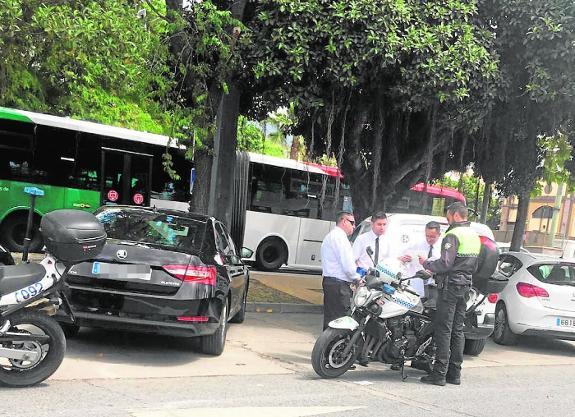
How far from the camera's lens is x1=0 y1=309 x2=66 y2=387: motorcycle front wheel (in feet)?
16.1

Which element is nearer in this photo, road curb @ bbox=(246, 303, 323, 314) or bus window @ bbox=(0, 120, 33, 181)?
road curb @ bbox=(246, 303, 323, 314)

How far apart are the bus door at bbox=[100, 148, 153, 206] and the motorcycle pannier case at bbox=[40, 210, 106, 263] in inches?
397

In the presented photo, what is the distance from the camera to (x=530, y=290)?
9617mm

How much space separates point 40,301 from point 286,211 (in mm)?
13647

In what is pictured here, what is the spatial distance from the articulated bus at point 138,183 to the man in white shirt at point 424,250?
452 centimetres

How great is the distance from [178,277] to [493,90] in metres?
6.05

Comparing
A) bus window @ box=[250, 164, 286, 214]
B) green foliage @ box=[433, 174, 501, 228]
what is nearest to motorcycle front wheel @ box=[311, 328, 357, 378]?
green foliage @ box=[433, 174, 501, 228]

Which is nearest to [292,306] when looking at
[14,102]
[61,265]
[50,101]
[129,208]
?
[129,208]

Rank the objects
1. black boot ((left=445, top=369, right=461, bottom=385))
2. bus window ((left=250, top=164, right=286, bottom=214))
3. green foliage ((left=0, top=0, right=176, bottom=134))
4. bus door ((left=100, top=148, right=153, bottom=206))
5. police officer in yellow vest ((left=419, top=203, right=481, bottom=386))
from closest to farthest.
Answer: police officer in yellow vest ((left=419, top=203, right=481, bottom=386)), black boot ((left=445, top=369, right=461, bottom=385)), green foliage ((left=0, top=0, right=176, bottom=134)), bus door ((left=100, top=148, right=153, bottom=206)), bus window ((left=250, top=164, right=286, bottom=214))

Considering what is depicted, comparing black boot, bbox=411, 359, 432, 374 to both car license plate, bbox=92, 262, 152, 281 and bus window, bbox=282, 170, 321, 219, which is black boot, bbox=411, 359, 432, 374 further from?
bus window, bbox=282, 170, 321, 219

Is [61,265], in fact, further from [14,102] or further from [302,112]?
[14,102]

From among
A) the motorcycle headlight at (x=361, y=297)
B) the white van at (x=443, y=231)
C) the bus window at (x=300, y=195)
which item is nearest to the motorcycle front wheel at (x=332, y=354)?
the motorcycle headlight at (x=361, y=297)

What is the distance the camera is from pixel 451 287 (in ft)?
21.5

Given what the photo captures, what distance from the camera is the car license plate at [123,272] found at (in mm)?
6137
